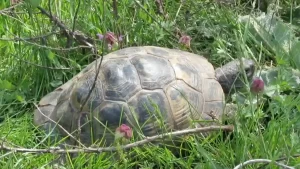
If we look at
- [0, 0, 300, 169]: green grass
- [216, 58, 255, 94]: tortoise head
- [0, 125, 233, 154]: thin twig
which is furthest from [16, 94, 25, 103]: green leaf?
[216, 58, 255, 94]: tortoise head

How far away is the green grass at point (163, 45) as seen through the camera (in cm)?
266

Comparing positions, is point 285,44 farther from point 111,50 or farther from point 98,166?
point 98,166

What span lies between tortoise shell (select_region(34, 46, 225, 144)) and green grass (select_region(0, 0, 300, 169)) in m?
0.13

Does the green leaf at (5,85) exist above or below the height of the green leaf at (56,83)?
above

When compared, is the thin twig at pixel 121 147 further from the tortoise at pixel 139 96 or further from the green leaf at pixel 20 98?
the green leaf at pixel 20 98

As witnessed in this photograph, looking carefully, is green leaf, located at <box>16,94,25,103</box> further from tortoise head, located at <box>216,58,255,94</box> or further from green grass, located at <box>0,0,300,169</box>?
tortoise head, located at <box>216,58,255,94</box>

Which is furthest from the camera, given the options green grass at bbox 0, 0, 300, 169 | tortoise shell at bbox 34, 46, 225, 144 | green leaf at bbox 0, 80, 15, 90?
green leaf at bbox 0, 80, 15, 90

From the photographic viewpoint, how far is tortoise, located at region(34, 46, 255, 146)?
2891 millimetres

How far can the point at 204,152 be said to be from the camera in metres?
2.55

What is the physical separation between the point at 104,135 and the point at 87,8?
3.40 feet

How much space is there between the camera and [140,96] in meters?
2.91

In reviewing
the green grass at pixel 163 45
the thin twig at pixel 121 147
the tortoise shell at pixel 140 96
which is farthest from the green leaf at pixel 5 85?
the thin twig at pixel 121 147

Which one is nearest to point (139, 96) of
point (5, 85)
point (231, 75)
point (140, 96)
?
point (140, 96)

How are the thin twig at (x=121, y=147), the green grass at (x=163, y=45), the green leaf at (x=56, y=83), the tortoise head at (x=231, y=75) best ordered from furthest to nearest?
the green leaf at (x=56, y=83) → the tortoise head at (x=231, y=75) → the green grass at (x=163, y=45) → the thin twig at (x=121, y=147)
